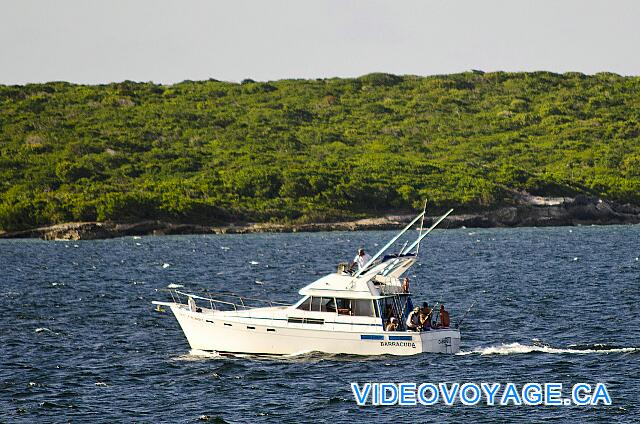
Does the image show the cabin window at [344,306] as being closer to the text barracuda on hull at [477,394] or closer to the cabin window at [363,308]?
the cabin window at [363,308]

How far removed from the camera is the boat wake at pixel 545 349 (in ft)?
150

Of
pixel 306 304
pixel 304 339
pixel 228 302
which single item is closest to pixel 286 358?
pixel 304 339

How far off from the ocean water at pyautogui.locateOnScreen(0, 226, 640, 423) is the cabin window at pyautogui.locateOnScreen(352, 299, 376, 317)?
5.77 feet

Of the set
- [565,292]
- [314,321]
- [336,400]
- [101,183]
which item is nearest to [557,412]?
[336,400]

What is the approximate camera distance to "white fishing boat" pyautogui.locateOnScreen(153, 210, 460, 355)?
1720 inches

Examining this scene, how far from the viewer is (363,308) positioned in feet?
144

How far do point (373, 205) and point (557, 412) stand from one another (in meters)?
133

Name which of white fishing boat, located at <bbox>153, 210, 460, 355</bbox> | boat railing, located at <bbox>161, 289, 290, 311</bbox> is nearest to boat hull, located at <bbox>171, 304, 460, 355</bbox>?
white fishing boat, located at <bbox>153, 210, 460, 355</bbox>

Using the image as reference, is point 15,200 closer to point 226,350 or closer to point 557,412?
point 226,350

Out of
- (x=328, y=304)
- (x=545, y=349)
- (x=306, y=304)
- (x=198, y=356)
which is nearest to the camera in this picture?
(x=328, y=304)

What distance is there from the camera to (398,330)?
145 feet

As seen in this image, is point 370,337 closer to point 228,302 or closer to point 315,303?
point 315,303

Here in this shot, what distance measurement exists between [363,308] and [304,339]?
2.59m

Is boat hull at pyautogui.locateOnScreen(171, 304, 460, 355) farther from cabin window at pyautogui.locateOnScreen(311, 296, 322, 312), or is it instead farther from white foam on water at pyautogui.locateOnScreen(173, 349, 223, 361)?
cabin window at pyautogui.locateOnScreen(311, 296, 322, 312)
